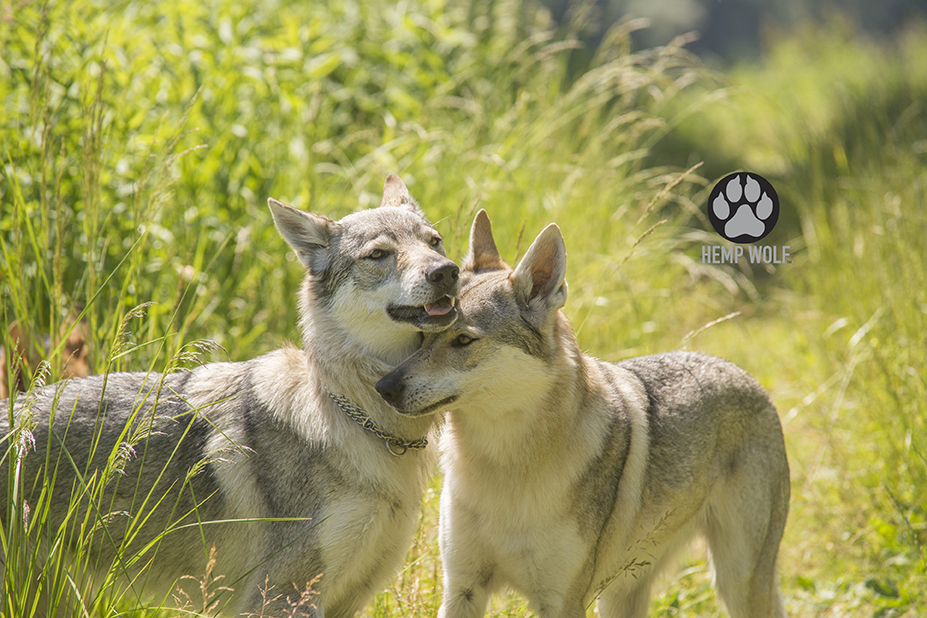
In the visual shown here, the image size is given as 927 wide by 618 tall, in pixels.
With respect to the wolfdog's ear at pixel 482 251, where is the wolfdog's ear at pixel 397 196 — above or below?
above

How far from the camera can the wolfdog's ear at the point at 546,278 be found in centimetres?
308

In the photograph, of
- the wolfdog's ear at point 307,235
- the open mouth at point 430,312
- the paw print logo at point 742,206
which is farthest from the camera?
the paw print logo at point 742,206

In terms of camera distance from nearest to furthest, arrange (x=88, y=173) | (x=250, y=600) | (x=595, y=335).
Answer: (x=250, y=600)
(x=88, y=173)
(x=595, y=335)

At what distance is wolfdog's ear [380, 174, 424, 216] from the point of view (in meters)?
3.67

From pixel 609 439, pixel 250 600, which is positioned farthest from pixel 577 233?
pixel 250 600

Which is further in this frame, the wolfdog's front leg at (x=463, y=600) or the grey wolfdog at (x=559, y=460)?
the wolfdog's front leg at (x=463, y=600)

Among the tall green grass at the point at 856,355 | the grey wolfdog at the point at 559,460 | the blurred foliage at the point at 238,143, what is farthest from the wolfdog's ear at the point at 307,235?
the tall green grass at the point at 856,355

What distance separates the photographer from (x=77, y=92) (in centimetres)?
462

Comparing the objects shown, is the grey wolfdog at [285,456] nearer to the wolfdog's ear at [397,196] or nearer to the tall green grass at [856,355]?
the wolfdog's ear at [397,196]

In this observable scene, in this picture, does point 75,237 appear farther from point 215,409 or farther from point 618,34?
point 618,34

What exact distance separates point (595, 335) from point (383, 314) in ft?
10.2

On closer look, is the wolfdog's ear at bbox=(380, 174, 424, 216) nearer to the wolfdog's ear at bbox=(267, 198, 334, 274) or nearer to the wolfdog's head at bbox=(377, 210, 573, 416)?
the wolfdog's ear at bbox=(267, 198, 334, 274)

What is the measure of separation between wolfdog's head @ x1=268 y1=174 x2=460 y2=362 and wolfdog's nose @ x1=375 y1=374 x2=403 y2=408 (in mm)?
267

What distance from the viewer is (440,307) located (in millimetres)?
3043
